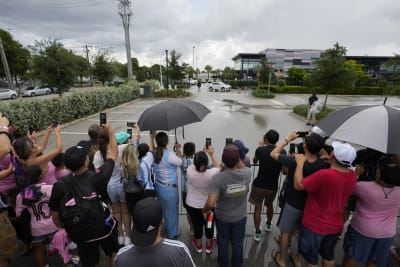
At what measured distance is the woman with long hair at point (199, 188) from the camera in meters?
2.55

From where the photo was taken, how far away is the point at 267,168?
9.56 ft

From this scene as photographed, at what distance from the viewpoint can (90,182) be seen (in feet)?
6.66

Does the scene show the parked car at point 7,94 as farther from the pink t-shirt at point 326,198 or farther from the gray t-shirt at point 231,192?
the pink t-shirt at point 326,198

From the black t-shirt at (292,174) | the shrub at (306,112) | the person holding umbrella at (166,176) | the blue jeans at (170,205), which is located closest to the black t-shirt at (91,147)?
the person holding umbrella at (166,176)

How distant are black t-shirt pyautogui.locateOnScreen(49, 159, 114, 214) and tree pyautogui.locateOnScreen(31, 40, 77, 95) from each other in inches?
578

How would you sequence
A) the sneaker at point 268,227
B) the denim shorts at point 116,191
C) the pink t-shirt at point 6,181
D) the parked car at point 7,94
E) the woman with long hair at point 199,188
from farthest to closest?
the parked car at point 7,94
the sneaker at point 268,227
the denim shorts at point 116,191
the woman with long hair at point 199,188
the pink t-shirt at point 6,181

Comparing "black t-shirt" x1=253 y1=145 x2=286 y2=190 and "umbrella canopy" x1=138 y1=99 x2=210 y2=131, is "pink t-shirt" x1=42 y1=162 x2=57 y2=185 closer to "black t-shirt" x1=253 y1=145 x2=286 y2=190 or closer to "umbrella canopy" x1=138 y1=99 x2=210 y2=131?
"umbrella canopy" x1=138 y1=99 x2=210 y2=131

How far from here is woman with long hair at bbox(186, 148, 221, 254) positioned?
255cm

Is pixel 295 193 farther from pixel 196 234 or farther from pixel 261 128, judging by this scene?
pixel 261 128

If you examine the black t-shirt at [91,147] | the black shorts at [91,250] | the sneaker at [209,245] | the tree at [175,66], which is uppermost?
the tree at [175,66]

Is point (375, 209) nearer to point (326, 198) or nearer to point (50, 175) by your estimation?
point (326, 198)

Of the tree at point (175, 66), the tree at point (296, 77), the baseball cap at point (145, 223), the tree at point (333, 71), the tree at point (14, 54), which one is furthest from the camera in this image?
the tree at point (296, 77)

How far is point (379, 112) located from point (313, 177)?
1.12 metres

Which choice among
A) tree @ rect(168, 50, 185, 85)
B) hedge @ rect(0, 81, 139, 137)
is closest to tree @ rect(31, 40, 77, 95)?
hedge @ rect(0, 81, 139, 137)
